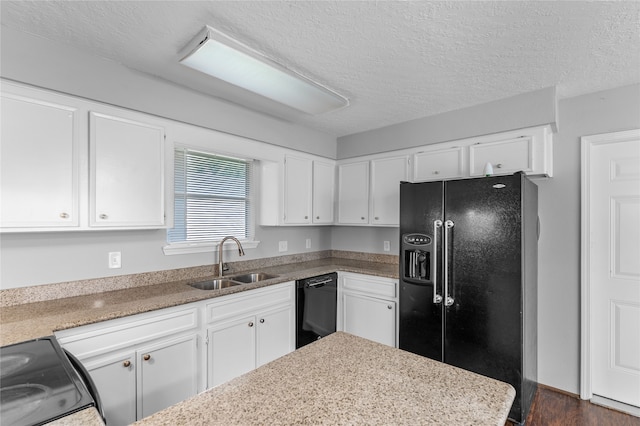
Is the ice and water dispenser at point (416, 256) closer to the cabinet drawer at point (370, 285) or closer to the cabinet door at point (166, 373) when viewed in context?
the cabinet drawer at point (370, 285)

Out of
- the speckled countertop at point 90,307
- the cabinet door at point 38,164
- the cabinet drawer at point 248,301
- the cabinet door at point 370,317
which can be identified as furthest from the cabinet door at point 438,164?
the cabinet door at point 38,164

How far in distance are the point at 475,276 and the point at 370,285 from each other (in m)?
1.05

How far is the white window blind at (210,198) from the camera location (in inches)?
107

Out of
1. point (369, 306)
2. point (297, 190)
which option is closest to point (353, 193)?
point (297, 190)

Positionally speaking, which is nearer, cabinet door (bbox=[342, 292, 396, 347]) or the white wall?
the white wall

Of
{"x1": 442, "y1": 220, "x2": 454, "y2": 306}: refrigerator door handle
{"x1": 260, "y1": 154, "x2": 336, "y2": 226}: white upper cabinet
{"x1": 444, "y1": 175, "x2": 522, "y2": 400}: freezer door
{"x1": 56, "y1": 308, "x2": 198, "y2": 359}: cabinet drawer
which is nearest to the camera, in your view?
{"x1": 56, "y1": 308, "x2": 198, "y2": 359}: cabinet drawer

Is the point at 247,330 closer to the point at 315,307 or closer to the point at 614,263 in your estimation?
the point at 315,307

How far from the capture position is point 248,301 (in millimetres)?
2473

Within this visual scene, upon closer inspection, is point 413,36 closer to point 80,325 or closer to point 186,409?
point 186,409

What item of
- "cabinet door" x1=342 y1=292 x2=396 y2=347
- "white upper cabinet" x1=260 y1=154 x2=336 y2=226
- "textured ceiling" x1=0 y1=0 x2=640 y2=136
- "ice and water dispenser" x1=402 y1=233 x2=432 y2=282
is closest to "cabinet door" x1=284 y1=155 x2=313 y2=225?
"white upper cabinet" x1=260 y1=154 x2=336 y2=226

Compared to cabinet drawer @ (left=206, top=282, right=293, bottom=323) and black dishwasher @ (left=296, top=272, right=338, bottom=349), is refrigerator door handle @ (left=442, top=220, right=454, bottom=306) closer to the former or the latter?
black dishwasher @ (left=296, top=272, right=338, bottom=349)

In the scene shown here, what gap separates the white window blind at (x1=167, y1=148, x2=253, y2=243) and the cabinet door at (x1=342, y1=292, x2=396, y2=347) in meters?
1.25

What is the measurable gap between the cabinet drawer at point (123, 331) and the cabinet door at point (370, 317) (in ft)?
5.30

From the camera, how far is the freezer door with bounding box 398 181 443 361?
98.4 inches
